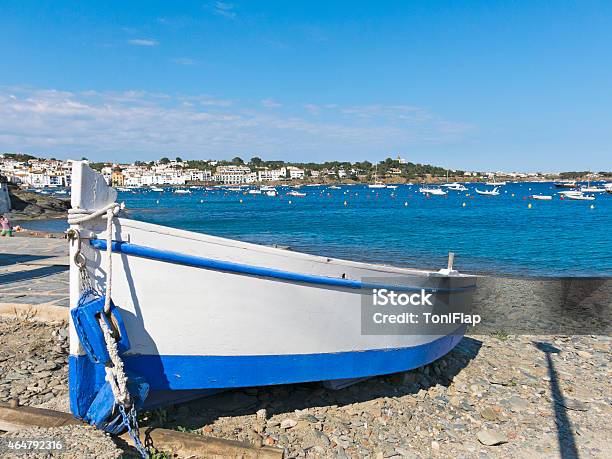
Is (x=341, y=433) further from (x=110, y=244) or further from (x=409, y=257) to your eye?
(x=409, y=257)

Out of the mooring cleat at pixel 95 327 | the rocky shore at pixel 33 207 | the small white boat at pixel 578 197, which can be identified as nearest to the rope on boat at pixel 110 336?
the mooring cleat at pixel 95 327

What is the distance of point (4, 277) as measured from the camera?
9953 millimetres

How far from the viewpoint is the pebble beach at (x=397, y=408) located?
4.95m

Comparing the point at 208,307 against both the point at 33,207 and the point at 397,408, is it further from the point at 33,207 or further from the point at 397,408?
the point at 33,207

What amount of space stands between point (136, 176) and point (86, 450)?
19758cm

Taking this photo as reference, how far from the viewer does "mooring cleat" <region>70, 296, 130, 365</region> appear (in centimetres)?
398

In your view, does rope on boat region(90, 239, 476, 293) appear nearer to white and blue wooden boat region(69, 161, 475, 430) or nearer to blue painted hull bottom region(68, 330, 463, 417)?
white and blue wooden boat region(69, 161, 475, 430)

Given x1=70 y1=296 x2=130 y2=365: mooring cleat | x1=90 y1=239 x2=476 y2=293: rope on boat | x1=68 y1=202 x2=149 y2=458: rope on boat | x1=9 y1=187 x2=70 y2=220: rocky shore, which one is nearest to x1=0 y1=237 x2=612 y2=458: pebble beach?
x1=68 y1=202 x2=149 y2=458: rope on boat

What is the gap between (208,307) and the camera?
4.44 m

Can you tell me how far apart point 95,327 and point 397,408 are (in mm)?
3619

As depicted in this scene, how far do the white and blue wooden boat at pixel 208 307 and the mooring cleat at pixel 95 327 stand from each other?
127mm

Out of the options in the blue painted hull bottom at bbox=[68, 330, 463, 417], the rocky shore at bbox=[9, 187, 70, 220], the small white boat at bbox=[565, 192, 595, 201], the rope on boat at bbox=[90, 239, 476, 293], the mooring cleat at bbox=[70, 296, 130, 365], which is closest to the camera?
the mooring cleat at bbox=[70, 296, 130, 365]

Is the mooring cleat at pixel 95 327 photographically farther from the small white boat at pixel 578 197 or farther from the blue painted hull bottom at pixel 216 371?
the small white boat at pixel 578 197

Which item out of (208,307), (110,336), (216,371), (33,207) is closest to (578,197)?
(33,207)
